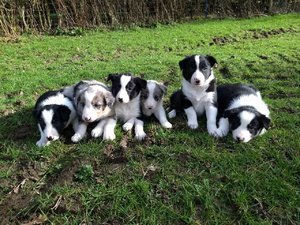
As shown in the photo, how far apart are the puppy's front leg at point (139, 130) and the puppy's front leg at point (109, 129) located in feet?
1.14

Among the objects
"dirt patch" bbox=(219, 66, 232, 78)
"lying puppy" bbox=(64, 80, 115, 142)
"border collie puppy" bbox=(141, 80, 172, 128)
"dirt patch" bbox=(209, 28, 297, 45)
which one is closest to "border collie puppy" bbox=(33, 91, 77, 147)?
"lying puppy" bbox=(64, 80, 115, 142)

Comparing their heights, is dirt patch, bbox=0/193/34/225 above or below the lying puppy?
below

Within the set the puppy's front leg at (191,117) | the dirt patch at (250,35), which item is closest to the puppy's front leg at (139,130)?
the puppy's front leg at (191,117)

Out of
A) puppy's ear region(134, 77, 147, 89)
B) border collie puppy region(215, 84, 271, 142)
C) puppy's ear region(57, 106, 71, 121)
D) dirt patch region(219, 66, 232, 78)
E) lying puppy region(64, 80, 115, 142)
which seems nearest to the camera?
border collie puppy region(215, 84, 271, 142)

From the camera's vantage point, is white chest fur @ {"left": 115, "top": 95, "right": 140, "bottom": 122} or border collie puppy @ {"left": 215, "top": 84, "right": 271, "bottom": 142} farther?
white chest fur @ {"left": 115, "top": 95, "right": 140, "bottom": 122}

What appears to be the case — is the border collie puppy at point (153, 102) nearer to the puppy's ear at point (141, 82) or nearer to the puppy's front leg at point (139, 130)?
the puppy's ear at point (141, 82)

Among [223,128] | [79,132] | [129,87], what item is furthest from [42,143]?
[223,128]

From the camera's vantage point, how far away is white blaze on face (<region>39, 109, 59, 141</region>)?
580cm

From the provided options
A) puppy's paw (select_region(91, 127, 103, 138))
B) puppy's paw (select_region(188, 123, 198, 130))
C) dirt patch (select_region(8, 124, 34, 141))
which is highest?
puppy's paw (select_region(91, 127, 103, 138))

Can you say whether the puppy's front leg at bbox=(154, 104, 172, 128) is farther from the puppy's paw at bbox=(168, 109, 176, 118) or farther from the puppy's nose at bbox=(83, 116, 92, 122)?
the puppy's nose at bbox=(83, 116, 92, 122)

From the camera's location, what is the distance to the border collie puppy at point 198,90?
20.1 feet

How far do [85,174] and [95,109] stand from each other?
1171mm

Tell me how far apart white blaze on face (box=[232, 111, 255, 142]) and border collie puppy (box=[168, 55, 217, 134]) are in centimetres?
47

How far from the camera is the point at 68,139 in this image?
6152 mm
